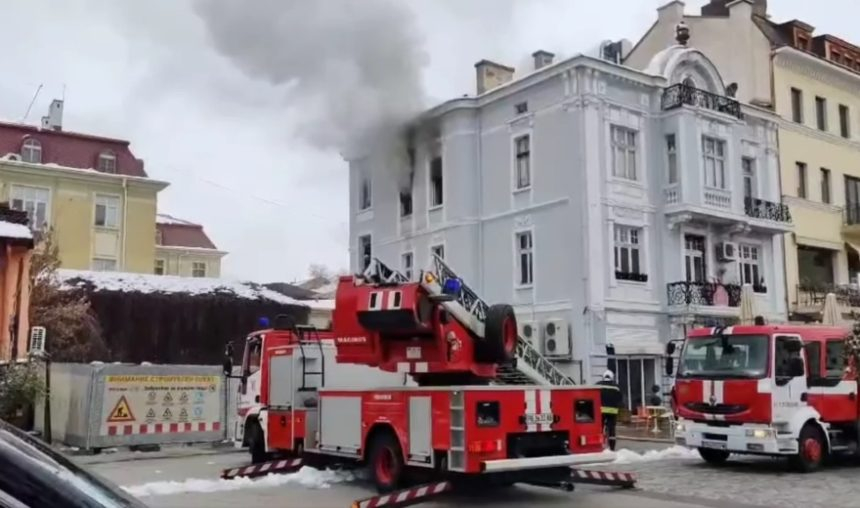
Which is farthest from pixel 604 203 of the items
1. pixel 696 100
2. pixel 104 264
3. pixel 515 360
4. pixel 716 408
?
pixel 104 264

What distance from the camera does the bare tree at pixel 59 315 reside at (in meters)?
27.6

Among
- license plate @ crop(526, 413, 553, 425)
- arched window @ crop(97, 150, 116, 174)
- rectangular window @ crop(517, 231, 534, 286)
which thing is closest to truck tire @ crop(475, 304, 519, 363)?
license plate @ crop(526, 413, 553, 425)

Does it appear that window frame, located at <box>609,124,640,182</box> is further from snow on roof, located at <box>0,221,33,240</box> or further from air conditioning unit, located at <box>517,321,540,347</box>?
snow on roof, located at <box>0,221,33,240</box>

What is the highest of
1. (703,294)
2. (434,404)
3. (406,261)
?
(406,261)

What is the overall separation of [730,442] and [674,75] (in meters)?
17.9

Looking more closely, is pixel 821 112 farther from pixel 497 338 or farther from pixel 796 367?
pixel 497 338

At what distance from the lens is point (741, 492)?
13.0 meters

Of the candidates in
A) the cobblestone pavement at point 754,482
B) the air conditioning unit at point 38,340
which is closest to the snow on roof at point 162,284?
the air conditioning unit at point 38,340

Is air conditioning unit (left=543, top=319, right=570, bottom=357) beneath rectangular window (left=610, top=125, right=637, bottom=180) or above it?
beneath

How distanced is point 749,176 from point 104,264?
28839mm

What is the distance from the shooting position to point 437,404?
1171 centimetres

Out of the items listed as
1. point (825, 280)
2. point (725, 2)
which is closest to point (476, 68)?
point (725, 2)

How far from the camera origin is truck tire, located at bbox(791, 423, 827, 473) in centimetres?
1534

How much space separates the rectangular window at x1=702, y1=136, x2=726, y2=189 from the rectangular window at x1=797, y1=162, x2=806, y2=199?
17.1 ft
